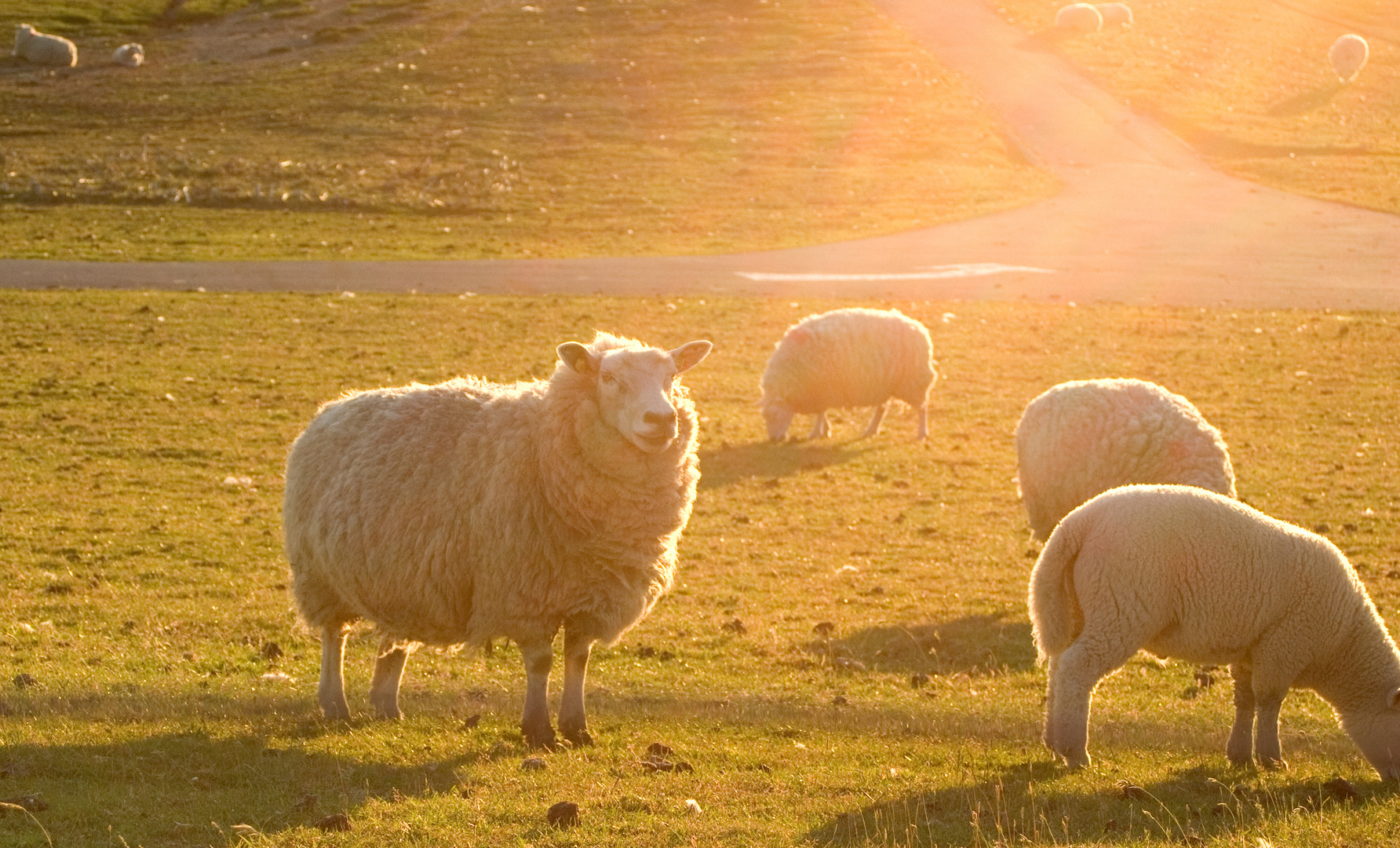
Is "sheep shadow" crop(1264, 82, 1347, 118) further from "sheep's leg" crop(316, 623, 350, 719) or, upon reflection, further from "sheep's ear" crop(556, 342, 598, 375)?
Result: "sheep's leg" crop(316, 623, 350, 719)

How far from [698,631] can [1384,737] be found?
550 cm

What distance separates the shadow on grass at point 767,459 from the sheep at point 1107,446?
15.7 ft

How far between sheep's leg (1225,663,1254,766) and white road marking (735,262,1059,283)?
23186 mm

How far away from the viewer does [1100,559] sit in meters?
8.47

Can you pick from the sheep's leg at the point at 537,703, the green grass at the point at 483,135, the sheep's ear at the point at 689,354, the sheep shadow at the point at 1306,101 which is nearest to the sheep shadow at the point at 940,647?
the sheep's ear at the point at 689,354

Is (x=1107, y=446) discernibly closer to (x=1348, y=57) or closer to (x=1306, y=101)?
(x=1306, y=101)

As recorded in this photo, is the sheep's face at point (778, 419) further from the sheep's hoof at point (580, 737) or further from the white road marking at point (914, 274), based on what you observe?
the white road marking at point (914, 274)

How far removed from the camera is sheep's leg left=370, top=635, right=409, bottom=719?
31.2 feet

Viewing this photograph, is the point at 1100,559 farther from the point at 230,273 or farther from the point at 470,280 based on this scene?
the point at 230,273

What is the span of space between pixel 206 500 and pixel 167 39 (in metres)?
67.5

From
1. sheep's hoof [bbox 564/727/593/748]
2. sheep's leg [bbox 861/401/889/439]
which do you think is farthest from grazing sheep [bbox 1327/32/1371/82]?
sheep's hoof [bbox 564/727/593/748]

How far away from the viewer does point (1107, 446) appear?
1266 cm

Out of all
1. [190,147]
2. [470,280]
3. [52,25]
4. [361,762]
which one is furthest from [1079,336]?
[52,25]

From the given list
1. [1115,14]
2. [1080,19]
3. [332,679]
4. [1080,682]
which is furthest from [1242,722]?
[1115,14]
